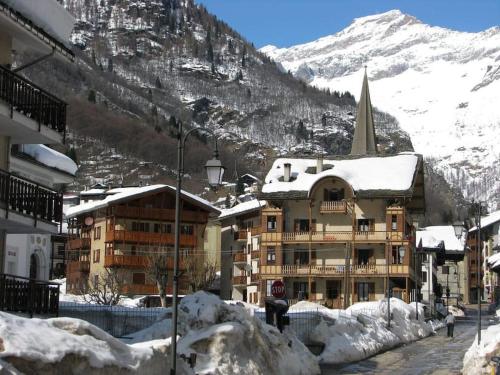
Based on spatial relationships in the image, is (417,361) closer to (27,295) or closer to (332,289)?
(27,295)

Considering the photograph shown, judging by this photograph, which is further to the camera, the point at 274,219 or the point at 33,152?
the point at 274,219

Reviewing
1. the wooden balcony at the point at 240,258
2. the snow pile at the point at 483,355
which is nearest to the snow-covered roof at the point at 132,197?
the wooden balcony at the point at 240,258

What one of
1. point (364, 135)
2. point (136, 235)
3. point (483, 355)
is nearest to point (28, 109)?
point (483, 355)

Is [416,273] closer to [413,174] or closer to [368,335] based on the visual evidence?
[413,174]

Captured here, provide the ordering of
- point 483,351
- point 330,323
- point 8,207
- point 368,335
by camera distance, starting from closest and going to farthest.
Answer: point 8,207 < point 483,351 < point 330,323 < point 368,335

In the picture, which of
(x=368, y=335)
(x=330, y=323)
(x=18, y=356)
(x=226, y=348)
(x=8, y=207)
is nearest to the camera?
(x=18, y=356)

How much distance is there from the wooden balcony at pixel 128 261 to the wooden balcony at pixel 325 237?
9060mm

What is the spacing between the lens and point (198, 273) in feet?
251

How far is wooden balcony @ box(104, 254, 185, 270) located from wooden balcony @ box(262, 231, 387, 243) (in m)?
9.06

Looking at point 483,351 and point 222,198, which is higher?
point 222,198

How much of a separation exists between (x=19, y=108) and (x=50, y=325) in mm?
7812

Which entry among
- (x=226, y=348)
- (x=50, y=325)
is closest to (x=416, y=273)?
(x=226, y=348)

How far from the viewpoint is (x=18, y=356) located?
15.3 m

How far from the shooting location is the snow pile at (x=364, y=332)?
35375 millimetres
